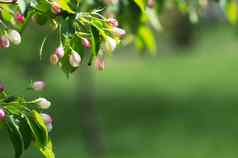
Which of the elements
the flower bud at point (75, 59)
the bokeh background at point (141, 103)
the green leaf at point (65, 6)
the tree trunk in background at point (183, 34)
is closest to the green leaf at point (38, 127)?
the flower bud at point (75, 59)

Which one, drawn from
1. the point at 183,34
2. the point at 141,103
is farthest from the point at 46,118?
the point at 183,34

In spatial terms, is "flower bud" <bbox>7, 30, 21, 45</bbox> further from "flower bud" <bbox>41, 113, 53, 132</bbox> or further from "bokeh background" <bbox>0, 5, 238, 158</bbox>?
"bokeh background" <bbox>0, 5, 238, 158</bbox>

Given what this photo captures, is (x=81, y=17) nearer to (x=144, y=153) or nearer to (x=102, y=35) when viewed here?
(x=102, y=35)

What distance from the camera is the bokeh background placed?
397 inches

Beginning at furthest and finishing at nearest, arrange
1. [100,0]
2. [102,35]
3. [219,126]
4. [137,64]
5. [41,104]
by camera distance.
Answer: [137,64], [219,126], [100,0], [41,104], [102,35]

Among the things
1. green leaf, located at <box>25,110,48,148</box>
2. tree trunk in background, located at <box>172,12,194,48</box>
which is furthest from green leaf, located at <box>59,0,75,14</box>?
tree trunk in background, located at <box>172,12,194,48</box>

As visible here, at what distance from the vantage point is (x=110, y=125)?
11.7m

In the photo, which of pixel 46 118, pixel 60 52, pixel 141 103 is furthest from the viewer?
pixel 141 103

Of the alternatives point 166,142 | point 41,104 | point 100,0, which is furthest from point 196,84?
point 41,104

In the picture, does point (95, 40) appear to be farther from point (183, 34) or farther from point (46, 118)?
point (183, 34)

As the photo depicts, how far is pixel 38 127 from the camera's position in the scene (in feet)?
6.14

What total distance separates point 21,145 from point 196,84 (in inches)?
513

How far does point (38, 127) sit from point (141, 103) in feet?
37.6

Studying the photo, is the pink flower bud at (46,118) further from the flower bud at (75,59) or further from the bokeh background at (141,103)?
the bokeh background at (141,103)
